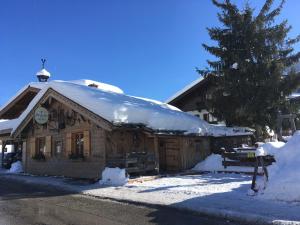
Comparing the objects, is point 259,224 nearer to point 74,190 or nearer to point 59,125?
point 74,190

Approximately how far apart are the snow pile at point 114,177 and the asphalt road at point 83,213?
2.98 m

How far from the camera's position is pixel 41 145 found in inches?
912

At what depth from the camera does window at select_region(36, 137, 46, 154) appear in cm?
2273

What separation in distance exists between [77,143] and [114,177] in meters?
5.22

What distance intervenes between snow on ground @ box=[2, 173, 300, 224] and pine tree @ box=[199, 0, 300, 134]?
31.8 feet

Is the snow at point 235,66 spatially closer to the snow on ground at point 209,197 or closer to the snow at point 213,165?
the snow at point 213,165

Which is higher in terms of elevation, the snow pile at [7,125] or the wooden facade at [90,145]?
the snow pile at [7,125]

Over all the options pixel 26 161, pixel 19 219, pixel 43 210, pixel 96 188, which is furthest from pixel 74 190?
pixel 26 161

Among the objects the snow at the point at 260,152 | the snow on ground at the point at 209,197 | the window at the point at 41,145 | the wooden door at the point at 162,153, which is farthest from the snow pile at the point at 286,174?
the window at the point at 41,145

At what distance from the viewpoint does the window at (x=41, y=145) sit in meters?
22.7

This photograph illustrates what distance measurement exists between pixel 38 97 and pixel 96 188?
965 centimetres

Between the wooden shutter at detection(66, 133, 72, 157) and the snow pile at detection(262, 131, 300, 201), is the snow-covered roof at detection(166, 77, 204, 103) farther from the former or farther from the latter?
the snow pile at detection(262, 131, 300, 201)

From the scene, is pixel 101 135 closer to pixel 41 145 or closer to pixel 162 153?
pixel 162 153

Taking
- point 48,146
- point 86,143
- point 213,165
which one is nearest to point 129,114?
point 86,143
